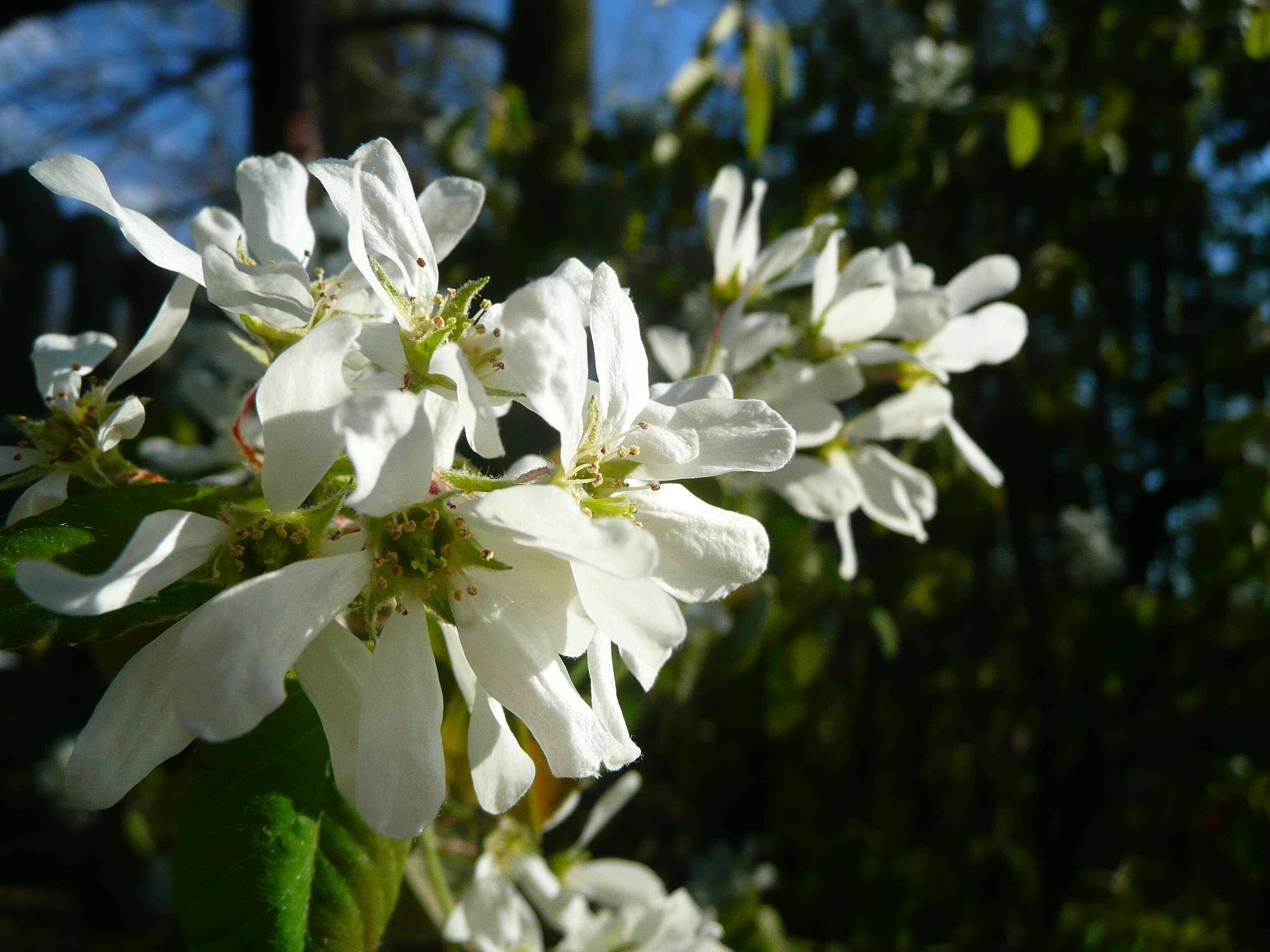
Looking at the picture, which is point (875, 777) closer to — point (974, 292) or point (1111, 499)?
point (1111, 499)

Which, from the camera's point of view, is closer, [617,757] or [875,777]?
[617,757]

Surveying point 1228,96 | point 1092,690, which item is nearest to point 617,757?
point 1092,690

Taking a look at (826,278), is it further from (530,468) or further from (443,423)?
(443,423)

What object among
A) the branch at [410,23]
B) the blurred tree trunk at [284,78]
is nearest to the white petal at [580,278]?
the blurred tree trunk at [284,78]

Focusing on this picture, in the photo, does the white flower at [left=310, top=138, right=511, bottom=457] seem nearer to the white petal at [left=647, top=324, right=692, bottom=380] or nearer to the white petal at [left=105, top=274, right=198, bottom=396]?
the white petal at [left=105, top=274, right=198, bottom=396]

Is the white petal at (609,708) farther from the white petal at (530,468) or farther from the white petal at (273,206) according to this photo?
the white petal at (273,206)

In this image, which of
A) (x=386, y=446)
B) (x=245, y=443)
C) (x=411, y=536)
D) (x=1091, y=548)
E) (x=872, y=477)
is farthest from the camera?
→ (x=1091, y=548)

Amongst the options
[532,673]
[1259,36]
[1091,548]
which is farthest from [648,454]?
[1091,548]
